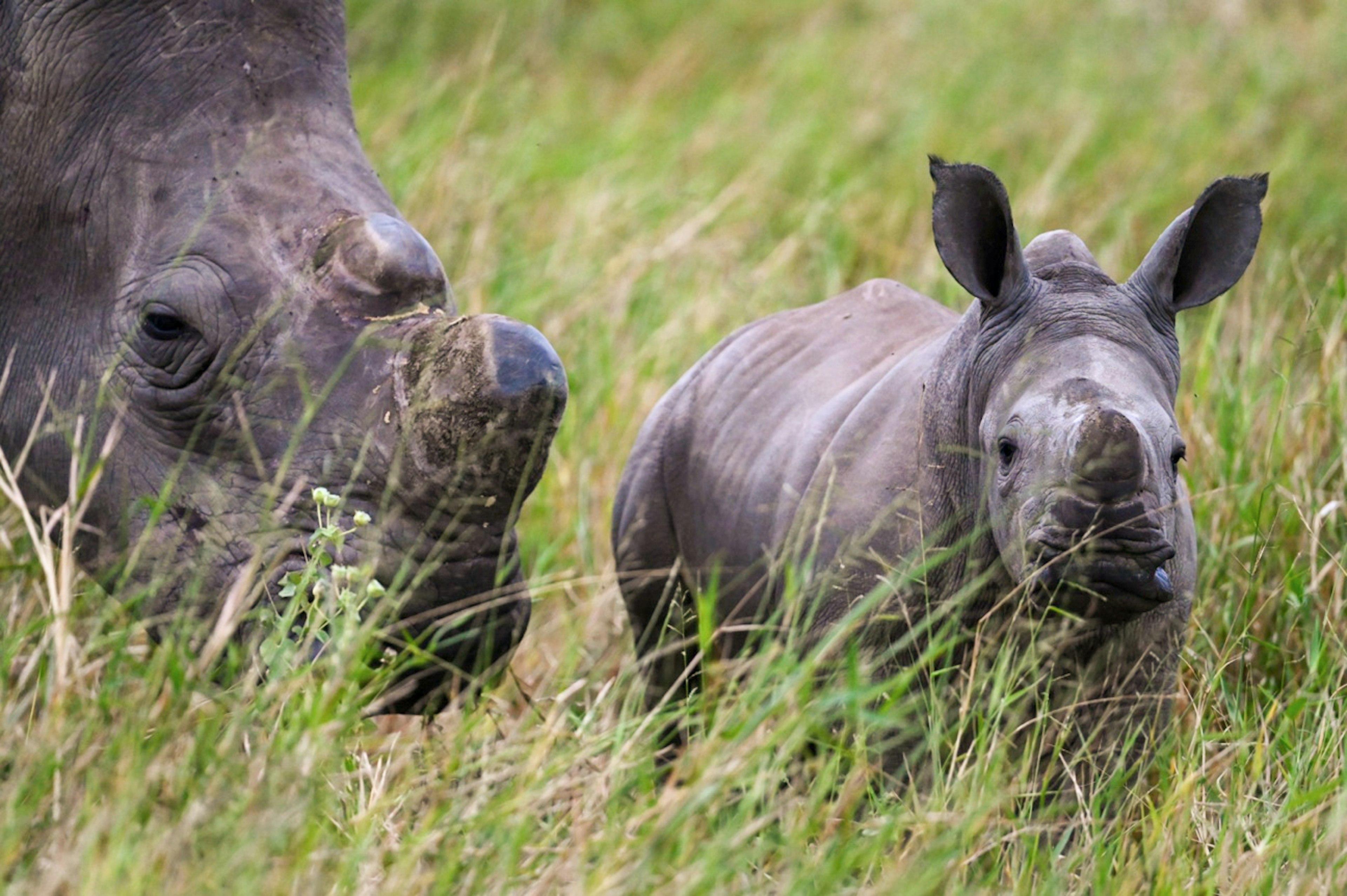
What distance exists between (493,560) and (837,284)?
11.8ft

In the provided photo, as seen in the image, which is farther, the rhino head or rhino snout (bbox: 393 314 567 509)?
rhino snout (bbox: 393 314 567 509)

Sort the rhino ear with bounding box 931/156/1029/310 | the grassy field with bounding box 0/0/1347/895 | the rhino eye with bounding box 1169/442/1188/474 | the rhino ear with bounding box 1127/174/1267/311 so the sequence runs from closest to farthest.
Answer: the grassy field with bounding box 0/0/1347/895 → the rhino eye with bounding box 1169/442/1188/474 → the rhino ear with bounding box 931/156/1029/310 → the rhino ear with bounding box 1127/174/1267/311

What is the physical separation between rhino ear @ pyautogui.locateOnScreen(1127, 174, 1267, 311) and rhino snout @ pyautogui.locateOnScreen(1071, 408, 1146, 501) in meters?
0.70

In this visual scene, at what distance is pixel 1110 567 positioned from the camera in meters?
3.53

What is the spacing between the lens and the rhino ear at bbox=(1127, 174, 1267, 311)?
415cm

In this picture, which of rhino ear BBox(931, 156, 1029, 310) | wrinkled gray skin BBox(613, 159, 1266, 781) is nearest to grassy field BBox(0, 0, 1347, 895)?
wrinkled gray skin BBox(613, 159, 1266, 781)

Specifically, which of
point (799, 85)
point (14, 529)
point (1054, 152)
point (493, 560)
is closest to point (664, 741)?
point (493, 560)

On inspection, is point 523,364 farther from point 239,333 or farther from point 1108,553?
point 1108,553

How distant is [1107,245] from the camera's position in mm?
7637

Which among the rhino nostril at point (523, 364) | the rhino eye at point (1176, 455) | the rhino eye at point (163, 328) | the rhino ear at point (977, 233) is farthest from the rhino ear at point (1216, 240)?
the rhino eye at point (163, 328)

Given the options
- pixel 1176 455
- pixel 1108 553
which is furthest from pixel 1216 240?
pixel 1108 553

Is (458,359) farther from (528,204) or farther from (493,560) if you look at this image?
(528,204)

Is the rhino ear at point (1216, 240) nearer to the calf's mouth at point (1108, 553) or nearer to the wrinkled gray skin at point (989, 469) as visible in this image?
the wrinkled gray skin at point (989, 469)

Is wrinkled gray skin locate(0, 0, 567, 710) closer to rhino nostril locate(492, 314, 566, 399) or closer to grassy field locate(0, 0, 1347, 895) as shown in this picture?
rhino nostril locate(492, 314, 566, 399)
